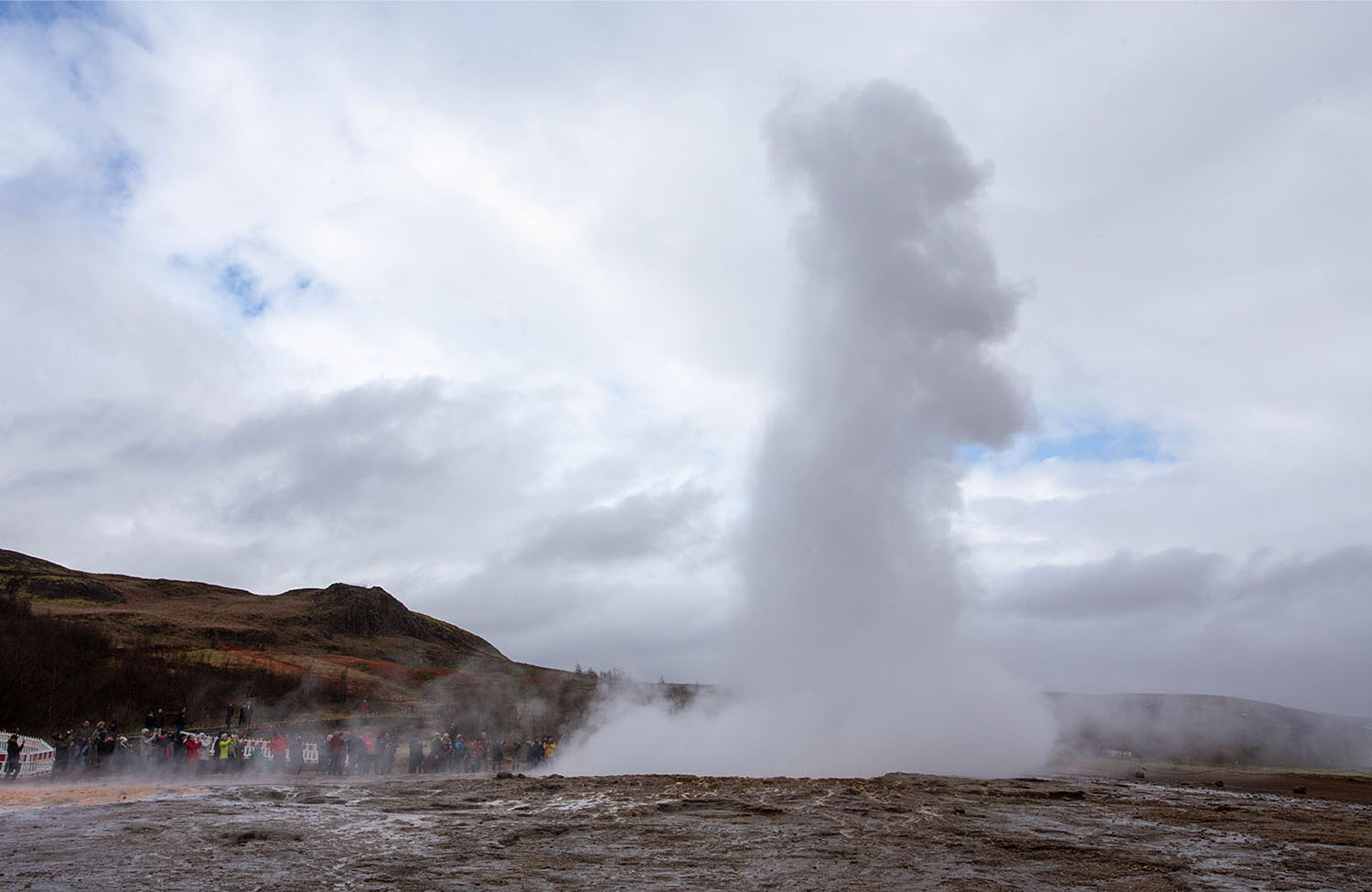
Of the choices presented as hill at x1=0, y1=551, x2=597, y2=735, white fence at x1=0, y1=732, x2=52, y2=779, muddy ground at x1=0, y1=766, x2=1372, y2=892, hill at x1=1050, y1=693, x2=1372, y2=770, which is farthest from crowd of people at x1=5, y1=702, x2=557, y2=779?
hill at x1=1050, y1=693, x2=1372, y2=770

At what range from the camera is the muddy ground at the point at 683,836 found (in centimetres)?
1016

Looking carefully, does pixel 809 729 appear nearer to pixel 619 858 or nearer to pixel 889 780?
pixel 889 780

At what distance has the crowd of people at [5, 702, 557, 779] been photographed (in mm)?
22797

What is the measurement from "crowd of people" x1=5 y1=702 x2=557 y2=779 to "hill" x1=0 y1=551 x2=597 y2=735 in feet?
28.3

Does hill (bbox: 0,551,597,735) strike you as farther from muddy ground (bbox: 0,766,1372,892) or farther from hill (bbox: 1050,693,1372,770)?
hill (bbox: 1050,693,1372,770)

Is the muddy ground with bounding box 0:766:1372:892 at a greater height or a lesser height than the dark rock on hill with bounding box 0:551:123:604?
lesser

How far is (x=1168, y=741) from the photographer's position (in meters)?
40.8

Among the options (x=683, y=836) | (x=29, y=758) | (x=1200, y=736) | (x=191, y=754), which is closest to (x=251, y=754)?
(x=191, y=754)

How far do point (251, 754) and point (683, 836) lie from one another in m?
18.0

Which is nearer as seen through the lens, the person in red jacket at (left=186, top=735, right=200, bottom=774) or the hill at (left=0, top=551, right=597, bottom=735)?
the person in red jacket at (left=186, top=735, right=200, bottom=774)

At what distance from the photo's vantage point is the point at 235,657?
171 ft

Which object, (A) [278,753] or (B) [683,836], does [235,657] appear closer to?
(A) [278,753]

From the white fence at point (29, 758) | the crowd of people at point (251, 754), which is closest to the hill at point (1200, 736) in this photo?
the crowd of people at point (251, 754)

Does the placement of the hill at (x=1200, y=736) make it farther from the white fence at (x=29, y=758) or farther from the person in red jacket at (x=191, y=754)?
the white fence at (x=29, y=758)
